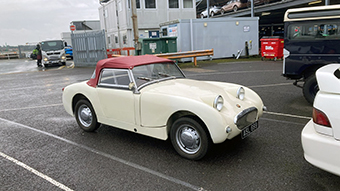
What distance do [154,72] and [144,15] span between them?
2160 centimetres

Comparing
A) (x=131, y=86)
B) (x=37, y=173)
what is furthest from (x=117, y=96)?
(x=37, y=173)

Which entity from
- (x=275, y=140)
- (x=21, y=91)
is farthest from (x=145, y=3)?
(x=275, y=140)

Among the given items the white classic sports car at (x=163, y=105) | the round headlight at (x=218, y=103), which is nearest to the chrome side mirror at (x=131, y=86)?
the white classic sports car at (x=163, y=105)

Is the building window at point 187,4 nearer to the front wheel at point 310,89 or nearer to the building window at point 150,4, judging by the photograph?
the building window at point 150,4

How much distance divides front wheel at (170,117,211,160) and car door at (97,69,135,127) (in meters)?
0.87

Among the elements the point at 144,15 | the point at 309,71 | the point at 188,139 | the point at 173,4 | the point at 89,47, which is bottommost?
the point at 188,139

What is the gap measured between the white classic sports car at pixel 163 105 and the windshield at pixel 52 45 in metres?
18.3

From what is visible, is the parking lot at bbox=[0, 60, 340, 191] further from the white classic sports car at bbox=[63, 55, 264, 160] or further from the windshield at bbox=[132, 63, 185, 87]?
the windshield at bbox=[132, 63, 185, 87]

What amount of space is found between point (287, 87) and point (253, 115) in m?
5.36

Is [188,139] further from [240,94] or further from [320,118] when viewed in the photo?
[320,118]

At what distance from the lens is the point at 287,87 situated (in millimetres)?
8898

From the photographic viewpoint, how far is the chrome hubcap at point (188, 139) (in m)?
3.89

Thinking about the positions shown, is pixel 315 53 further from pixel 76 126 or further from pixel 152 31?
pixel 152 31

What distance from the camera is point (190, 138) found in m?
3.90
